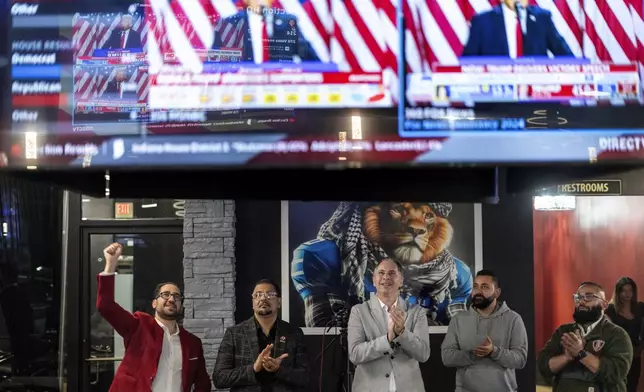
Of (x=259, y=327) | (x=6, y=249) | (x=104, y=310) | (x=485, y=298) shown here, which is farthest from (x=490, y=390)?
(x=6, y=249)

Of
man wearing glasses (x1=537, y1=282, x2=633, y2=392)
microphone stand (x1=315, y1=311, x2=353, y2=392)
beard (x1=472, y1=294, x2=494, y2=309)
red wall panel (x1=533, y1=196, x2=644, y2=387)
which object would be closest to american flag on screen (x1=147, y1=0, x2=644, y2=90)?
beard (x1=472, y1=294, x2=494, y2=309)

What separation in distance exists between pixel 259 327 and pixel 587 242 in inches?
200

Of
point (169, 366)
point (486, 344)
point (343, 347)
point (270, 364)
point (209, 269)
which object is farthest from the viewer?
point (209, 269)

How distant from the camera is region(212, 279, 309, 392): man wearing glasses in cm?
457

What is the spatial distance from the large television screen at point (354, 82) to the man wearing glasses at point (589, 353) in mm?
3693

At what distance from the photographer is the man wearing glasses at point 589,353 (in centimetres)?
509

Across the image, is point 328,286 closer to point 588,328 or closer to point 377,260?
point 377,260

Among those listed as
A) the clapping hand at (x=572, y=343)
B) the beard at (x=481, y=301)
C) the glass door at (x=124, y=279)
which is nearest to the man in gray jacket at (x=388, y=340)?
the beard at (x=481, y=301)

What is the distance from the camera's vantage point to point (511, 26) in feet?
5.55

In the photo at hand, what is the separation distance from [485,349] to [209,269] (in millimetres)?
2460

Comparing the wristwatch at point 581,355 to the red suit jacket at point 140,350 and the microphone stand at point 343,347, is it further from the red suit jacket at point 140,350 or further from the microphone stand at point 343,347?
the red suit jacket at point 140,350

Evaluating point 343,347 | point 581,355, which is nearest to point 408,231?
point 343,347

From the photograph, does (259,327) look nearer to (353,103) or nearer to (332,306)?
(332,306)

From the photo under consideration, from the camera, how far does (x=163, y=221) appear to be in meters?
6.84
